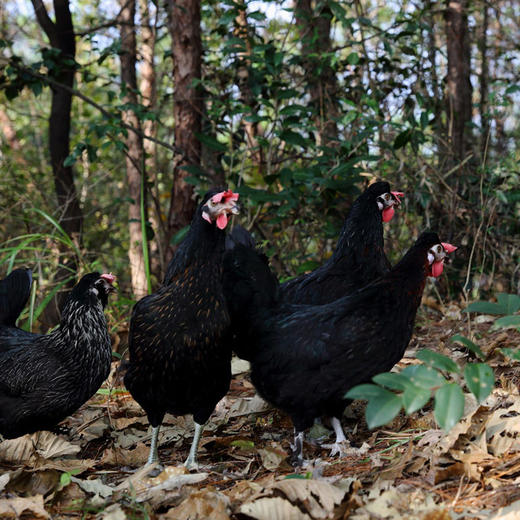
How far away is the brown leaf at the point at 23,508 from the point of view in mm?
2199

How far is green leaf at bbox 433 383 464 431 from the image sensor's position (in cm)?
159

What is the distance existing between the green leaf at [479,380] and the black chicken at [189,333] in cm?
155

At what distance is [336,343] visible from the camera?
2.95 meters

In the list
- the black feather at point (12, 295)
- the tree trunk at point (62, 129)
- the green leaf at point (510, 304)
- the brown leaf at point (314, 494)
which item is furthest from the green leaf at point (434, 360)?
the tree trunk at point (62, 129)

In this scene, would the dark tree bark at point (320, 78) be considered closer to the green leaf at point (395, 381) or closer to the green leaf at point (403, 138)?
the green leaf at point (403, 138)

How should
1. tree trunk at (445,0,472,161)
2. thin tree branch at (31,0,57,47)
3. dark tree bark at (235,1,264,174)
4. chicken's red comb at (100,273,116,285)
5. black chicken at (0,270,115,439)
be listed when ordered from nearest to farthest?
black chicken at (0,270,115,439) → chicken's red comb at (100,273,116,285) → dark tree bark at (235,1,264,174) → thin tree branch at (31,0,57,47) → tree trunk at (445,0,472,161)

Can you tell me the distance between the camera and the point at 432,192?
5.55 metres

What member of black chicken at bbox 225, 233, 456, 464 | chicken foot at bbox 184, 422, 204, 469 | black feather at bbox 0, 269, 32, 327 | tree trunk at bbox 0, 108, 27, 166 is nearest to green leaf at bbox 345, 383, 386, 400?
black chicken at bbox 225, 233, 456, 464

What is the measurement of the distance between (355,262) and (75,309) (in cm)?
180

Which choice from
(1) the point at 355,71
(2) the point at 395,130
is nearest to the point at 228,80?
(1) the point at 355,71

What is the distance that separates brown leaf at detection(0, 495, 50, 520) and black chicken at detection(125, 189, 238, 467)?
922 millimetres

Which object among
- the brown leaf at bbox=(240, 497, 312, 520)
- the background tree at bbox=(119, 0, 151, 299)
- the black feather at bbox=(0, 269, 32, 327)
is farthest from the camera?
the background tree at bbox=(119, 0, 151, 299)

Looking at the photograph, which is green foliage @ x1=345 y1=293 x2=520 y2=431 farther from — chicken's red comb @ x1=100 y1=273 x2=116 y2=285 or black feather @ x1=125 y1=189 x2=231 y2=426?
chicken's red comb @ x1=100 y1=273 x2=116 y2=285

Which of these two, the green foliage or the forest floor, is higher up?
the green foliage
